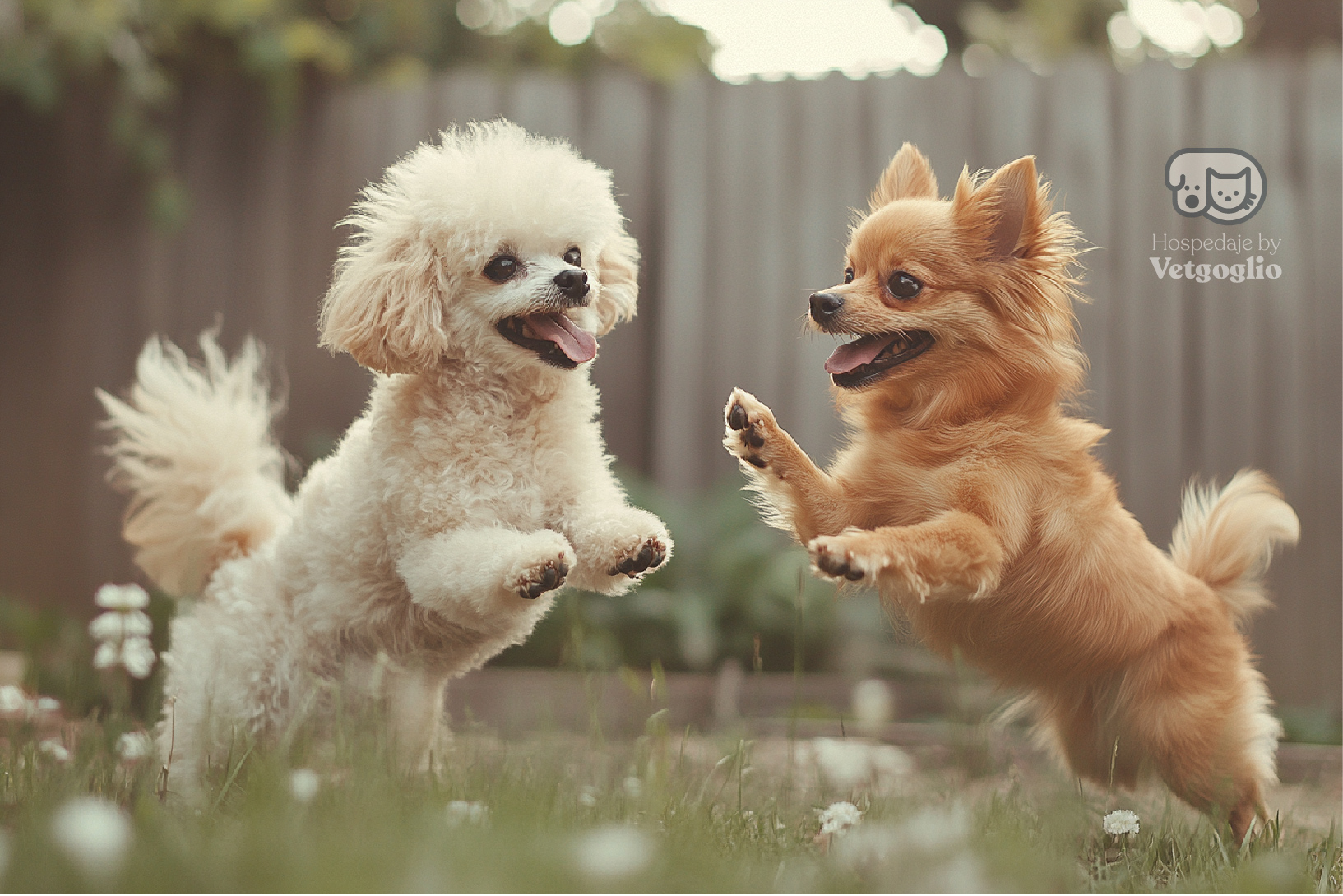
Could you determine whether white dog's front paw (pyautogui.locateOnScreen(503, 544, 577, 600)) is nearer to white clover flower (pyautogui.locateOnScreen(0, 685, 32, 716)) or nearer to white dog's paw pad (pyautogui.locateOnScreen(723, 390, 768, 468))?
white dog's paw pad (pyautogui.locateOnScreen(723, 390, 768, 468))

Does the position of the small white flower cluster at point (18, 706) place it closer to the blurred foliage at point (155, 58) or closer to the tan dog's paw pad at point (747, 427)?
the tan dog's paw pad at point (747, 427)

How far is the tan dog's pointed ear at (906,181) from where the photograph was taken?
6.33ft

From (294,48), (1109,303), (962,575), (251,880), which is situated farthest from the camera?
(294,48)

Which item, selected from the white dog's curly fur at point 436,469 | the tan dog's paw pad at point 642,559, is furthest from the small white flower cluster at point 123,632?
the tan dog's paw pad at point 642,559

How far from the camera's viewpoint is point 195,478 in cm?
221

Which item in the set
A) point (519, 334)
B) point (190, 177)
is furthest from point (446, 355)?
point (190, 177)

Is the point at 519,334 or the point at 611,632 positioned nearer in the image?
the point at 519,334

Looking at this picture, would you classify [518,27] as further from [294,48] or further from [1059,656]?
[1059,656]

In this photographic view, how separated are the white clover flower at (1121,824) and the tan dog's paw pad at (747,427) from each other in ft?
3.42

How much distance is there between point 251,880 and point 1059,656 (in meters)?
1.47

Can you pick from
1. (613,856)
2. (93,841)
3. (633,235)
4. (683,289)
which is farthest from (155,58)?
(613,856)

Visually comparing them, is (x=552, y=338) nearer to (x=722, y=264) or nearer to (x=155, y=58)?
(x=722, y=264)

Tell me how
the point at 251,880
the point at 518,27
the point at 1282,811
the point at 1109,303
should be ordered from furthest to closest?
the point at 518,27, the point at 1109,303, the point at 1282,811, the point at 251,880

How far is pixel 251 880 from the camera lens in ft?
4.10
